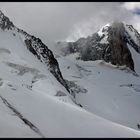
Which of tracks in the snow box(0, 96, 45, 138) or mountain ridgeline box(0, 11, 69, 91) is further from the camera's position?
mountain ridgeline box(0, 11, 69, 91)

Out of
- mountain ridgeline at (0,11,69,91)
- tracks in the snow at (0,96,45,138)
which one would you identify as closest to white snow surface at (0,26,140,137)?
tracks in the snow at (0,96,45,138)

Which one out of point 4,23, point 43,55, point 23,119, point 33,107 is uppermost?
point 4,23

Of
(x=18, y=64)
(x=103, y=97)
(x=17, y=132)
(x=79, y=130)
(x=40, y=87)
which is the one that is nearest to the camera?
(x=17, y=132)

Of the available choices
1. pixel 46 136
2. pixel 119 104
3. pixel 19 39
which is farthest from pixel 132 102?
pixel 46 136

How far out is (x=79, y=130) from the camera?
6862 centimetres

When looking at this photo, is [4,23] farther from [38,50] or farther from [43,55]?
[43,55]

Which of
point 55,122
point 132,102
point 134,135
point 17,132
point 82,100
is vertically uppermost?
point 17,132

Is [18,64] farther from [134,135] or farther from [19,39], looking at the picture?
[134,135]

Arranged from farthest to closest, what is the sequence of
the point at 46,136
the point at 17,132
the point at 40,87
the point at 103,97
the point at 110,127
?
the point at 103,97
the point at 40,87
the point at 110,127
the point at 46,136
the point at 17,132

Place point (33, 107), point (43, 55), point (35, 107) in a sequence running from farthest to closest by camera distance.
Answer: point (43, 55), point (35, 107), point (33, 107)

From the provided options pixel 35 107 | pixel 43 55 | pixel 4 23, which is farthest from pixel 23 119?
pixel 43 55

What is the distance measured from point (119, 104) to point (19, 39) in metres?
58.1

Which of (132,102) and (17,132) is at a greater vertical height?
(17,132)

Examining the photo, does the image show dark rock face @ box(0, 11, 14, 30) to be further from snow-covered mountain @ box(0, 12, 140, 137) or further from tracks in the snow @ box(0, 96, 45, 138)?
tracks in the snow @ box(0, 96, 45, 138)
